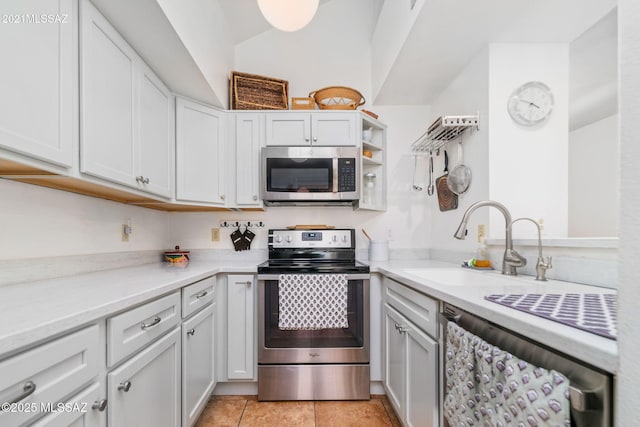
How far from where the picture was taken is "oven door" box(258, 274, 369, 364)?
6.23 ft

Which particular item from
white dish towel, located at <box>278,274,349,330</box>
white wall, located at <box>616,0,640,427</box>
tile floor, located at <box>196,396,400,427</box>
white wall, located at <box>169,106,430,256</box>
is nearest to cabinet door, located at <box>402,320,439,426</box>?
tile floor, located at <box>196,396,400,427</box>

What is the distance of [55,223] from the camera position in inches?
53.1

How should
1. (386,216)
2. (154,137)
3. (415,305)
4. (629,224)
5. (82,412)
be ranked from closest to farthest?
(629,224) < (82,412) < (415,305) < (154,137) < (386,216)

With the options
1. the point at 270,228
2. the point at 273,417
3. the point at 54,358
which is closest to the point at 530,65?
the point at 270,228

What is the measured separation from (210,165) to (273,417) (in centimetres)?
178

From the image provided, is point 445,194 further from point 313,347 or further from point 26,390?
point 26,390

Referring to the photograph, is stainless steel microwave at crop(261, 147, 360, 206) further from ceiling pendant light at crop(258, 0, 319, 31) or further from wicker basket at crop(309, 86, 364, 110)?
ceiling pendant light at crop(258, 0, 319, 31)

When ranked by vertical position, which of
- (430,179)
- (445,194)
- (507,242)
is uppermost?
(430,179)

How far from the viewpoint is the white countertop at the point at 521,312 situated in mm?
529

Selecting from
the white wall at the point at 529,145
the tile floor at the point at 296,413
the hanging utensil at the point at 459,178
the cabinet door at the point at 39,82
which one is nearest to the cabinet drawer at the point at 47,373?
the cabinet door at the point at 39,82

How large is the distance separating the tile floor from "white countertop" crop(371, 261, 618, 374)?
36.0 inches

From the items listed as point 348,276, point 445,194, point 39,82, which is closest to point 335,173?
point 348,276

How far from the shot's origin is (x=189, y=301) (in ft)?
5.03

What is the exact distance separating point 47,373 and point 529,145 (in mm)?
2302
